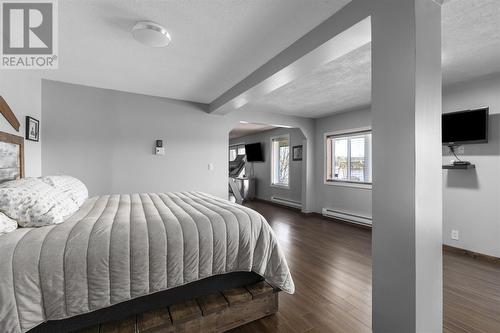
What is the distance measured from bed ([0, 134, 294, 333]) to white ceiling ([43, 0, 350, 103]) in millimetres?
1542

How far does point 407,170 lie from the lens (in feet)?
3.89

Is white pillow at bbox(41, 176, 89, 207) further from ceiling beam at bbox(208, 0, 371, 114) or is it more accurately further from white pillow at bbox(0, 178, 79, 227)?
ceiling beam at bbox(208, 0, 371, 114)

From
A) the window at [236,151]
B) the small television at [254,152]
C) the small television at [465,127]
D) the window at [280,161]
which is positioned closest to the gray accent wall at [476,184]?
the small television at [465,127]

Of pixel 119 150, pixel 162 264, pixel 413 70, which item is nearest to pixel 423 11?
pixel 413 70

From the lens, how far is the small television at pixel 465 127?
2.82m

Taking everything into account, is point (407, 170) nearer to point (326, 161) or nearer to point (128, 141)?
point (128, 141)

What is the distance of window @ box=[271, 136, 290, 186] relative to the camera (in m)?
6.64

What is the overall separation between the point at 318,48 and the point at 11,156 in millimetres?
3012

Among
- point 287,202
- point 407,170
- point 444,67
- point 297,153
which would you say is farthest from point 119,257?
point 287,202

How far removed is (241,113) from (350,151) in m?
2.52

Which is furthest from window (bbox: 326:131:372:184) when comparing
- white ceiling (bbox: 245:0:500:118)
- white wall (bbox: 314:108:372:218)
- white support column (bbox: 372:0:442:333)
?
white support column (bbox: 372:0:442:333)

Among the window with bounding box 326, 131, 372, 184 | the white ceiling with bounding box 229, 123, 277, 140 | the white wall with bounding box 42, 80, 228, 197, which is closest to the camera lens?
the white wall with bounding box 42, 80, 228, 197

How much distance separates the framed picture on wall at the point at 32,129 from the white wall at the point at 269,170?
492 centimetres

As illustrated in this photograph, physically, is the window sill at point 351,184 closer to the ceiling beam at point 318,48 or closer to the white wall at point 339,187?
the white wall at point 339,187
